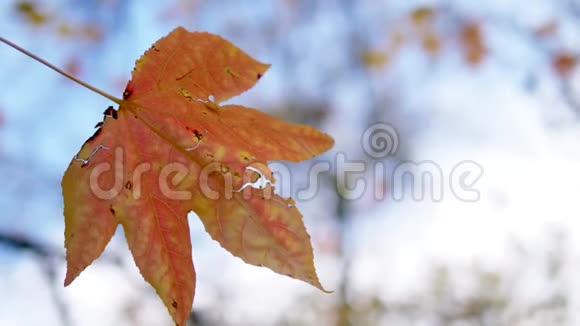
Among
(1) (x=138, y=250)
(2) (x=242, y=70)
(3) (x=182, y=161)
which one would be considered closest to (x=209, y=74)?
(2) (x=242, y=70)

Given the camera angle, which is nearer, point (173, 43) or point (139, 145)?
point (173, 43)

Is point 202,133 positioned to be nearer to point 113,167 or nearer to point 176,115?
point 176,115

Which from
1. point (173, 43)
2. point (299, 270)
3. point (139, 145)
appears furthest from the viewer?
point (139, 145)

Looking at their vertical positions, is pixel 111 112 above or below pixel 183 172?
above

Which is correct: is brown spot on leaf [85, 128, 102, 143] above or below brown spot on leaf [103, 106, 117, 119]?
below

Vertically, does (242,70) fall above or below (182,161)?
above

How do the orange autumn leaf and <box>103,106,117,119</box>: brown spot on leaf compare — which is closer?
the orange autumn leaf

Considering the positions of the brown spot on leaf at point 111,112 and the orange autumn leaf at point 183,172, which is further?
the brown spot on leaf at point 111,112

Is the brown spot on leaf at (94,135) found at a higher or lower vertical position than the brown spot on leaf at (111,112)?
lower
